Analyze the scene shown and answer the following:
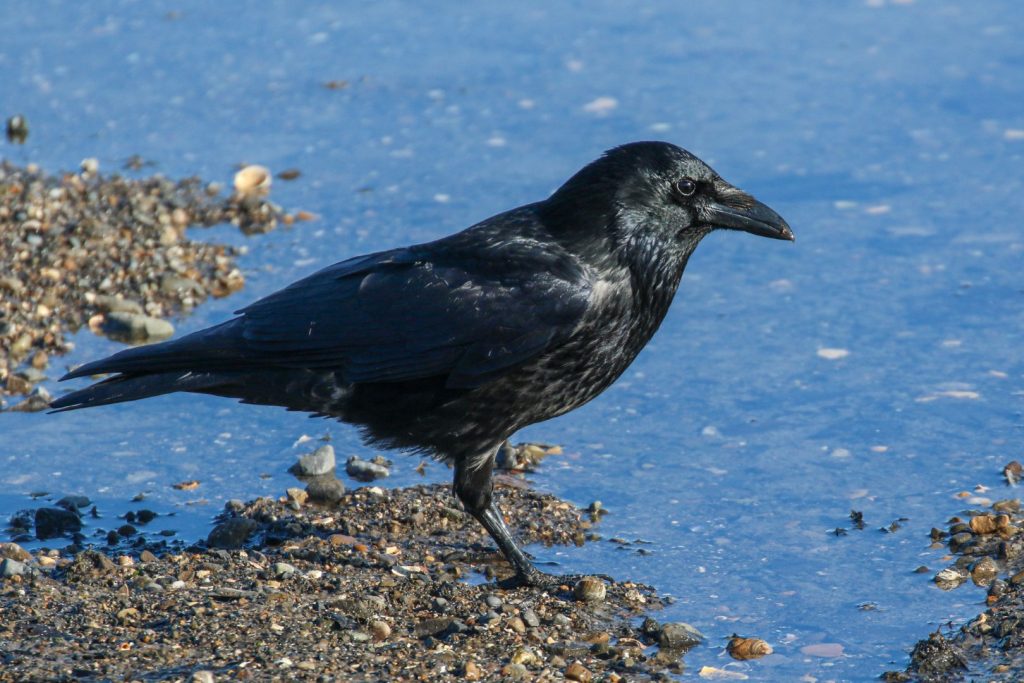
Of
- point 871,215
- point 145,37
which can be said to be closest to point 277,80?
point 145,37

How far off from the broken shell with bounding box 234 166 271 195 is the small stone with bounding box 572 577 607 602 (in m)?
3.81

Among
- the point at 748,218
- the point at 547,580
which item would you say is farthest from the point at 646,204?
the point at 547,580

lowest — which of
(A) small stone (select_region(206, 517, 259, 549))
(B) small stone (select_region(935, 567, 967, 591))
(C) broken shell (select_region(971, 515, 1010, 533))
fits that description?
(A) small stone (select_region(206, 517, 259, 549))

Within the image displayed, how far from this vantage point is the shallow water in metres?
5.58

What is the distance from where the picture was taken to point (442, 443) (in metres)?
5.26

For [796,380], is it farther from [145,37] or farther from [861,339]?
[145,37]

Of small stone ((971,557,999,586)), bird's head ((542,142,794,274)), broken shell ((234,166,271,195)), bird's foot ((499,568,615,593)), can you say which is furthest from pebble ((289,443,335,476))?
broken shell ((234,166,271,195))

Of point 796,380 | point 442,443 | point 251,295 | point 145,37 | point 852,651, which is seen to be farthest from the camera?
point 145,37

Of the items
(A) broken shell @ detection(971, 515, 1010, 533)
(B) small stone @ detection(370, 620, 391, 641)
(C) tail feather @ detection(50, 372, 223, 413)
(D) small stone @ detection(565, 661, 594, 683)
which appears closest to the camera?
(D) small stone @ detection(565, 661, 594, 683)

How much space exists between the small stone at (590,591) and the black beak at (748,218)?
4.27 ft

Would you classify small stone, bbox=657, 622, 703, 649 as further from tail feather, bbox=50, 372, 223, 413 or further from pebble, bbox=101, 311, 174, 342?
pebble, bbox=101, 311, 174, 342

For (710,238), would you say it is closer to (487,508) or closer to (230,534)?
(487,508)

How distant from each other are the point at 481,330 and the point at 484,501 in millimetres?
619

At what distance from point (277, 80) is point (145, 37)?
49.3 inches
